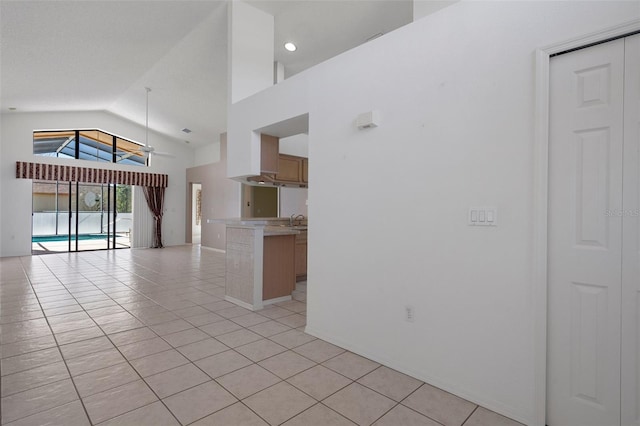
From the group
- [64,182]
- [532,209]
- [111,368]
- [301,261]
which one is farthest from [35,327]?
[64,182]

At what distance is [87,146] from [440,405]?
418 inches

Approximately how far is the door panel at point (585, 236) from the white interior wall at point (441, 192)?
12 cm

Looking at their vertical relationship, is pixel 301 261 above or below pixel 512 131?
below

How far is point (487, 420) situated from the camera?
69.4 inches

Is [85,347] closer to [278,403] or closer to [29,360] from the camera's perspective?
[29,360]

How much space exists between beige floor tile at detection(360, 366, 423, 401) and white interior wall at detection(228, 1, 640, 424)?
0.29ft

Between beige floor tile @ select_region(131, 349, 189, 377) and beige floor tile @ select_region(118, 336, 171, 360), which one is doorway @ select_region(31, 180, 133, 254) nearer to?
beige floor tile @ select_region(118, 336, 171, 360)

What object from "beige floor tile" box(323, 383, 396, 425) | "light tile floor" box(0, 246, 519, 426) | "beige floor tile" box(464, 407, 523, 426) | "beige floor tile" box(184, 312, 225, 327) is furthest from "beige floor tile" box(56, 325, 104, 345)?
"beige floor tile" box(464, 407, 523, 426)

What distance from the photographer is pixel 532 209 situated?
174 centimetres

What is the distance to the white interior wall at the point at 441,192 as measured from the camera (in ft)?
5.82

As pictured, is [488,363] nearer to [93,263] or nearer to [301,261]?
[301,261]

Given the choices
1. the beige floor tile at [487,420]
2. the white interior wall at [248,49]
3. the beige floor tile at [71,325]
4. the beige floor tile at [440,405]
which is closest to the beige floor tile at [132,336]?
the beige floor tile at [71,325]

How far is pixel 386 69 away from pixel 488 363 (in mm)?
2106

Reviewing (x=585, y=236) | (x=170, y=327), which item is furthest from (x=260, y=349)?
(x=585, y=236)
